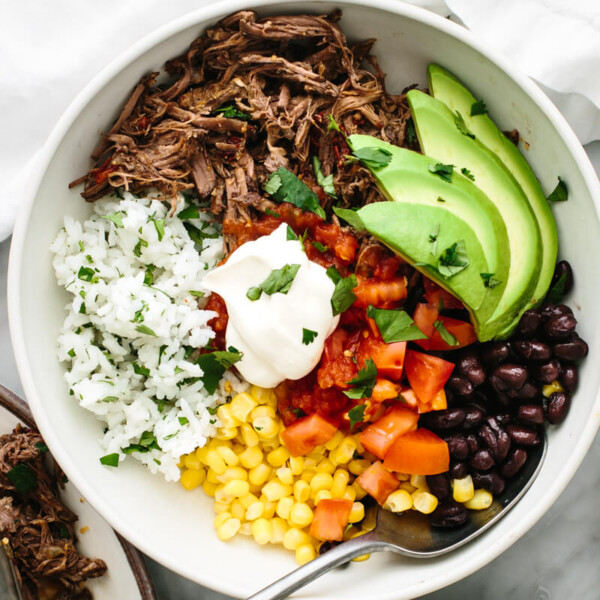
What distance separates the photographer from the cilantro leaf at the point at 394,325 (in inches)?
109

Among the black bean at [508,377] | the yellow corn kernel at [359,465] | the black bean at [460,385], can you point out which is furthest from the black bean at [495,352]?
the yellow corn kernel at [359,465]

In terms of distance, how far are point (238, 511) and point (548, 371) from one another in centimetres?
143

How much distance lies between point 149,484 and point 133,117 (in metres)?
1.57

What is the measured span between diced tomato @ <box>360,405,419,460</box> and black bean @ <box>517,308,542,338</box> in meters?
0.55

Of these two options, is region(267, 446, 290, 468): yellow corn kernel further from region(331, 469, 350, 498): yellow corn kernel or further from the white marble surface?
the white marble surface

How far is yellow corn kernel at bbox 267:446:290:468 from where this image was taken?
9.84 ft

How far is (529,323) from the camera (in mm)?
2715

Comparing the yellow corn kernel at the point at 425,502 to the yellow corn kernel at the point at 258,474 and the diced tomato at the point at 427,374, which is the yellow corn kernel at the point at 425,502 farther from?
the yellow corn kernel at the point at 258,474

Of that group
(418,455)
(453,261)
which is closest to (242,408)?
(418,455)

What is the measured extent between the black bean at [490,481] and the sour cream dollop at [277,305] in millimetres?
824

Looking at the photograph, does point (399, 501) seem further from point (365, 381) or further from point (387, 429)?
point (365, 381)

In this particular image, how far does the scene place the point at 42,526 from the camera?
321 centimetres

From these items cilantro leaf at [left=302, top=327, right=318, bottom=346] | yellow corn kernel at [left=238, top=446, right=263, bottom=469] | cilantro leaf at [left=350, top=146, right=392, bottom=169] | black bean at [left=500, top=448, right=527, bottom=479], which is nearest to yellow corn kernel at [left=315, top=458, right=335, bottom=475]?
yellow corn kernel at [left=238, top=446, right=263, bottom=469]

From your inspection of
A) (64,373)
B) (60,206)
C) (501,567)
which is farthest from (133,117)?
(501,567)
